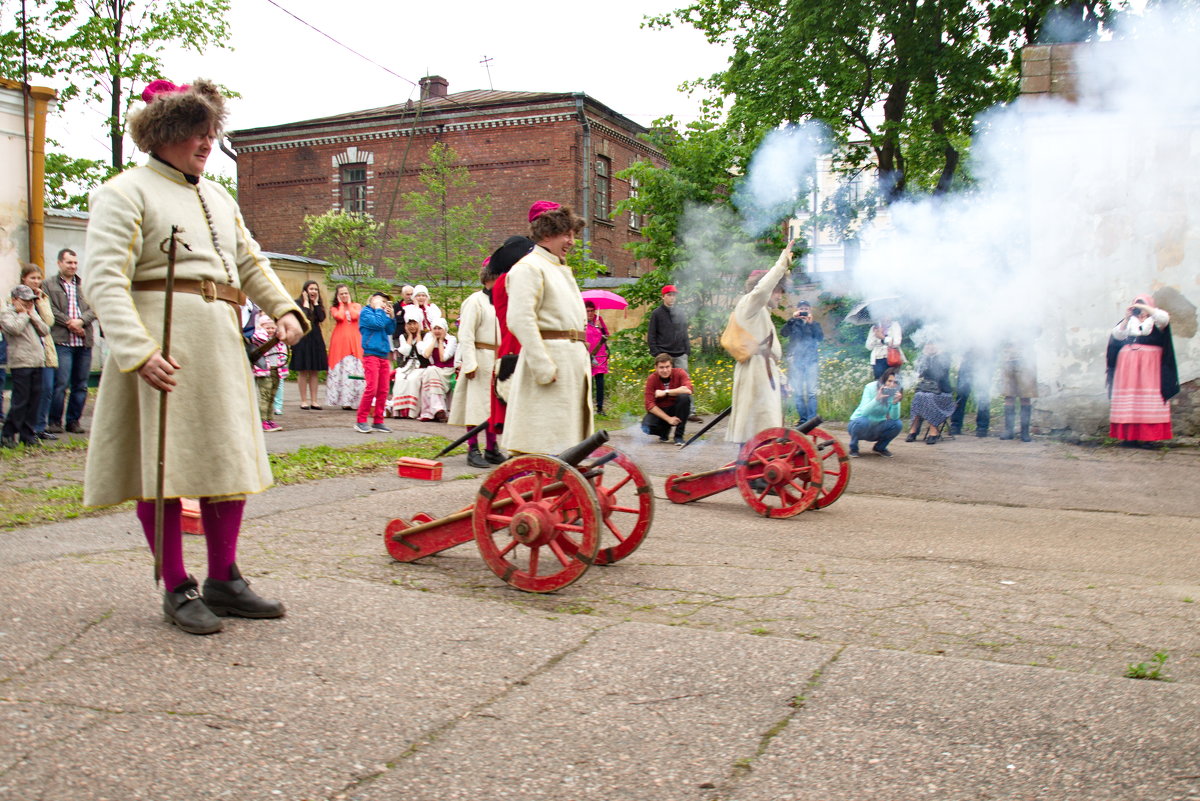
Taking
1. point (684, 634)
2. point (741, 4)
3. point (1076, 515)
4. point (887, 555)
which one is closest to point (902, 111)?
point (741, 4)

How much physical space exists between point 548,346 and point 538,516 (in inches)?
55.7

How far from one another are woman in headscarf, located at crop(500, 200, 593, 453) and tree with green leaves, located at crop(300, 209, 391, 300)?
19211 millimetres

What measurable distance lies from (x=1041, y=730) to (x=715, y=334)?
380 inches

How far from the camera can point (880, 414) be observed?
1046 cm

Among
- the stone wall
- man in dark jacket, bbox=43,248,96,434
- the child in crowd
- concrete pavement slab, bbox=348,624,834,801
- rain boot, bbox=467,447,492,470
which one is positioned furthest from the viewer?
the stone wall

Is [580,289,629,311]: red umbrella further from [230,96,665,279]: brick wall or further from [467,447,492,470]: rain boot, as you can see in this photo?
[230,96,665,279]: brick wall

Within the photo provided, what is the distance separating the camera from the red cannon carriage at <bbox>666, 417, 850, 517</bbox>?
660 centimetres

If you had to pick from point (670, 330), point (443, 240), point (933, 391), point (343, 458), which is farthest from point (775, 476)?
point (443, 240)

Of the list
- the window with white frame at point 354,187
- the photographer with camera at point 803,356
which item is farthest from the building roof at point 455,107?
the photographer with camera at point 803,356

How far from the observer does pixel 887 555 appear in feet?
17.6

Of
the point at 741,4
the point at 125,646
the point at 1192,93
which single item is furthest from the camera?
the point at 741,4

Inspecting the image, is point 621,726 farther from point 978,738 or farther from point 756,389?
point 756,389

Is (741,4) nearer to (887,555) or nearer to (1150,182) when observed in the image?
(1150,182)

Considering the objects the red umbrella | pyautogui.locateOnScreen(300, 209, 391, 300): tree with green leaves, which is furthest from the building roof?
the red umbrella
